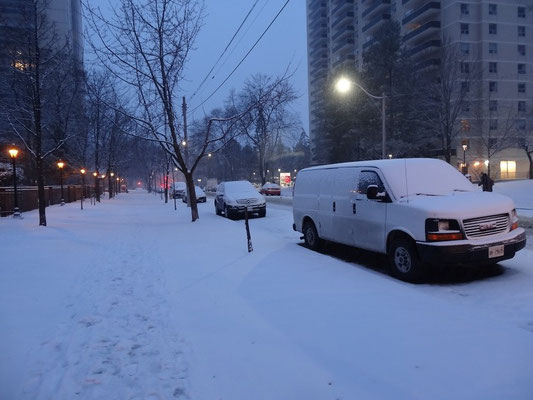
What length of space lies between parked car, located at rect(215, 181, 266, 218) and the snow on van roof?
11214 millimetres

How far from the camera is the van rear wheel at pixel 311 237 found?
31.5ft

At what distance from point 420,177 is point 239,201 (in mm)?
12130

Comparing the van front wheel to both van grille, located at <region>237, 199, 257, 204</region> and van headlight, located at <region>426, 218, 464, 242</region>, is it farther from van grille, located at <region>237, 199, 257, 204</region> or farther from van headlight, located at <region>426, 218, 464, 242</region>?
van grille, located at <region>237, 199, 257, 204</region>

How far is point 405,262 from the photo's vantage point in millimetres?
6547

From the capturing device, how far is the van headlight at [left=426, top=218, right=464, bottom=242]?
602cm

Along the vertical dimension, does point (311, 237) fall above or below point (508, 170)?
below

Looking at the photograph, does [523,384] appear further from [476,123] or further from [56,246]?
[476,123]

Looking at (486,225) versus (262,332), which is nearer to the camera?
(262,332)

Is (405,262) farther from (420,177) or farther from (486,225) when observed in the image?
(420,177)

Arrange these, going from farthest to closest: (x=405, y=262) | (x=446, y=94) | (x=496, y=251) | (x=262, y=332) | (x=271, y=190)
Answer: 1. (x=271, y=190)
2. (x=446, y=94)
3. (x=405, y=262)
4. (x=496, y=251)
5. (x=262, y=332)

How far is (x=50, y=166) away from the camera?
37188mm

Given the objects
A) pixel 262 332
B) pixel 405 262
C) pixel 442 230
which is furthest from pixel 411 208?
pixel 262 332

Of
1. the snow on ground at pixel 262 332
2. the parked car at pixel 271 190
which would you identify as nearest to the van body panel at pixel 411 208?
the snow on ground at pixel 262 332

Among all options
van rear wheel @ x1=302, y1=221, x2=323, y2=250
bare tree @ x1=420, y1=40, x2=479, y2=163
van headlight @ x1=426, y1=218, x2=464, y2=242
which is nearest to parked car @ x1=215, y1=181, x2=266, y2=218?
van rear wheel @ x1=302, y1=221, x2=323, y2=250
